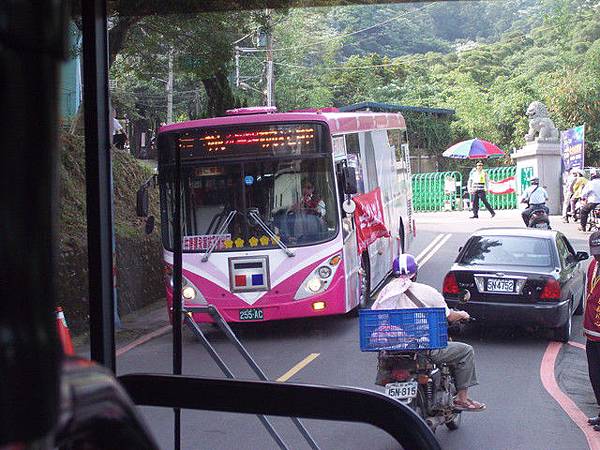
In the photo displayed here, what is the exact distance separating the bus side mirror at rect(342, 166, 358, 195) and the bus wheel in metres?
1.30

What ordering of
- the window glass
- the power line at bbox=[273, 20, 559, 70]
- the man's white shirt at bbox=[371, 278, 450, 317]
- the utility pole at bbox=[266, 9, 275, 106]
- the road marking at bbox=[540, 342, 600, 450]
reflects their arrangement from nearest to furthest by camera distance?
1. the man's white shirt at bbox=[371, 278, 450, 317]
2. the road marking at bbox=[540, 342, 600, 450]
3. the power line at bbox=[273, 20, 559, 70]
4. the utility pole at bbox=[266, 9, 275, 106]
5. the window glass

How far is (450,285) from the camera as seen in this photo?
7.95 meters

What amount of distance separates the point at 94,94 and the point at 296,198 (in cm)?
650

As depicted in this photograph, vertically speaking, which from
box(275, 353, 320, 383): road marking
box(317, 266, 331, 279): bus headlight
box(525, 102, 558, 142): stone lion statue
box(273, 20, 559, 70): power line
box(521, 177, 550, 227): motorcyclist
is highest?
box(273, 20, 559, 70): power line

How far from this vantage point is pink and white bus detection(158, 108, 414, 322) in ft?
29.1

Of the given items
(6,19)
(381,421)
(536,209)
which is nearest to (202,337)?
(381,421)

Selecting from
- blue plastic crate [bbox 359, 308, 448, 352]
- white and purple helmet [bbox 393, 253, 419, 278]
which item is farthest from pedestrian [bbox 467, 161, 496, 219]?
blue plastic crate [bbox 359, 308, 448, 352]

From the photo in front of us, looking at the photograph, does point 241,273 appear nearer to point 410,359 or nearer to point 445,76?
point 445,76

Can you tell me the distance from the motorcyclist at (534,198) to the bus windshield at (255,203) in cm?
235

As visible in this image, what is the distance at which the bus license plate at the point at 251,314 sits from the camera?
945 cm

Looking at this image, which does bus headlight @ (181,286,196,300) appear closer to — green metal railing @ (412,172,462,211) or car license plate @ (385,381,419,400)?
green metal railing @ (412,172,462,211)

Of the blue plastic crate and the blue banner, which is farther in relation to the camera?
the blue banner

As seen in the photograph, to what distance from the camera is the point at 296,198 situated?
9.27 metres

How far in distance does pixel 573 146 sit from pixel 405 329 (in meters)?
4.60
